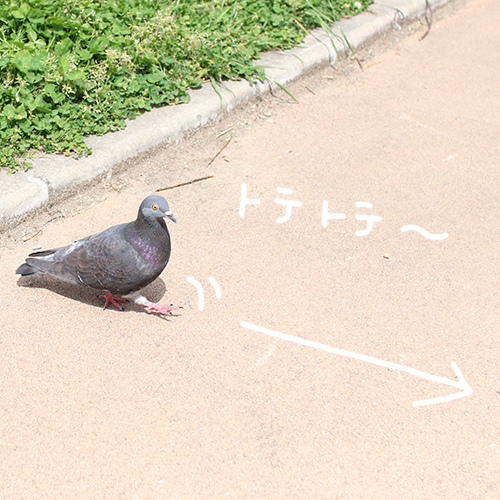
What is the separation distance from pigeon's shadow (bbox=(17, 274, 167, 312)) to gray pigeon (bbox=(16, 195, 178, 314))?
0.15 m

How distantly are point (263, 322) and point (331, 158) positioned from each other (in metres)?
1.86

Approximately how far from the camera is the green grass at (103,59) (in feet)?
13.2

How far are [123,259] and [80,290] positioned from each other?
1.80ft

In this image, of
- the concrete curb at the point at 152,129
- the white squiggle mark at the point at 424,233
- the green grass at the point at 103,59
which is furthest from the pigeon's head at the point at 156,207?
the white squiggle mark at the point at 424,233

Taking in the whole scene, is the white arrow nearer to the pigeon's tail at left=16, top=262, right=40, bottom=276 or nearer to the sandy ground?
the sandy ground

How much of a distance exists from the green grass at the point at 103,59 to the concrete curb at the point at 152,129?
0.09m

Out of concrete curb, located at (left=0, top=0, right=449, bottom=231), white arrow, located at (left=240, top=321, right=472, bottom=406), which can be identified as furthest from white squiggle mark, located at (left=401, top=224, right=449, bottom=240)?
concrete curb, located at (left=0, top=0, right=449, bottom=231)

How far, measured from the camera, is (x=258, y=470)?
99.1 inches

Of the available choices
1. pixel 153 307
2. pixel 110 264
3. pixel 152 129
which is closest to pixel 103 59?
pixel 152 129

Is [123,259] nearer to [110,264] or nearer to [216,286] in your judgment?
[110,264]

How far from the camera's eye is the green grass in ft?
13.2

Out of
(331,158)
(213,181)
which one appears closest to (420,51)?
(331,158)

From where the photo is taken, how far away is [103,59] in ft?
15.0

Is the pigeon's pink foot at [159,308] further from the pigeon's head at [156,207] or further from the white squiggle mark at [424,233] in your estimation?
the white squiggle mark at [424,233]
